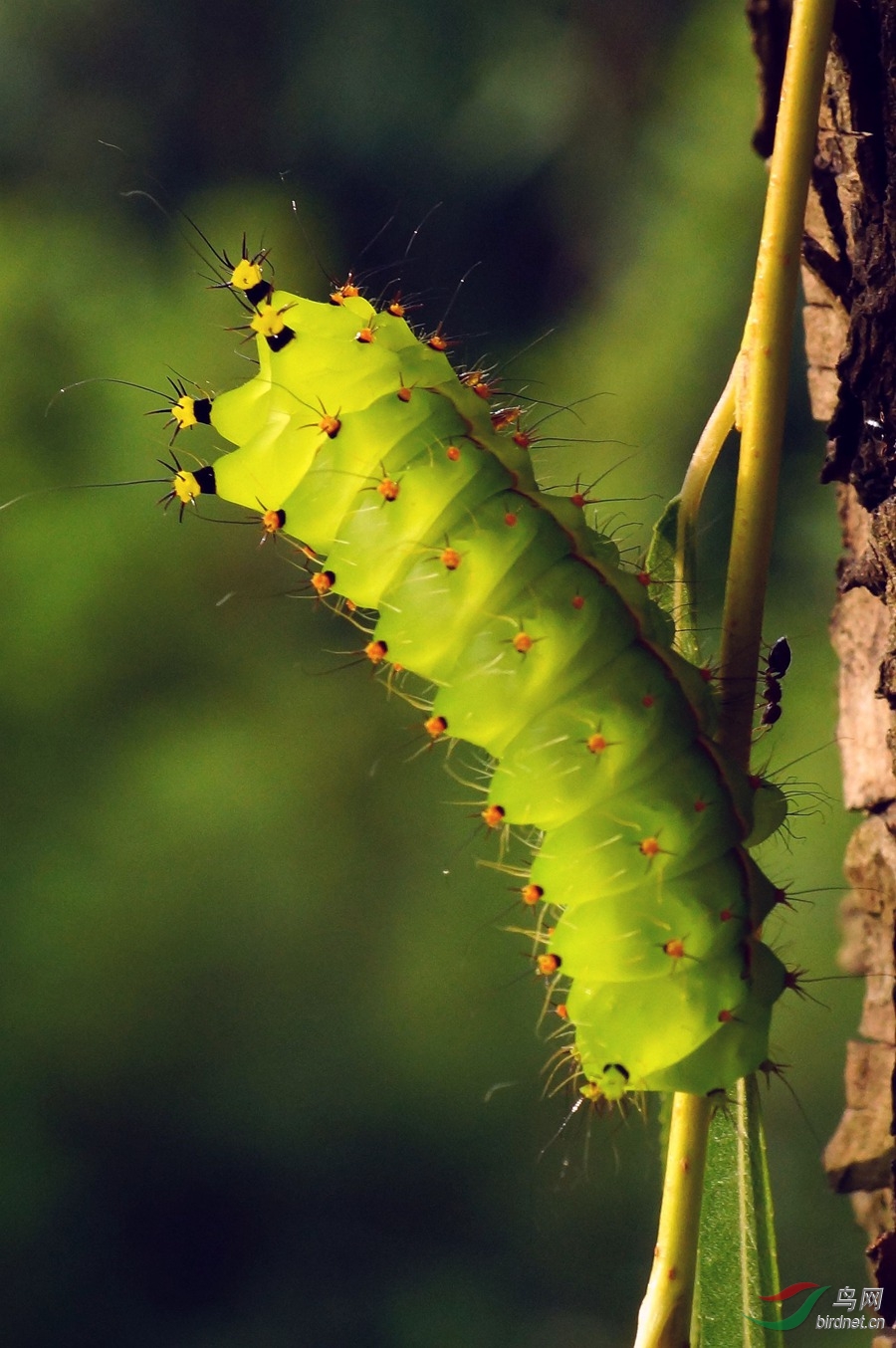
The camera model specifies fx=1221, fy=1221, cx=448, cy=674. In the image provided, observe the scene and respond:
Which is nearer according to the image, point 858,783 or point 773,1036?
point 858,783

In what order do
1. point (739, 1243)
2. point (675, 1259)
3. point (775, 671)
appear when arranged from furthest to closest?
point (775, 671) → point (739, 1243) → point (675, 1259)

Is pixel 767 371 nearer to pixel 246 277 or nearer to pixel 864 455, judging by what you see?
pixel 864 455

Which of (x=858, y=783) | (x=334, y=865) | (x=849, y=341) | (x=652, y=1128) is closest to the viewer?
(x=849, y=341)

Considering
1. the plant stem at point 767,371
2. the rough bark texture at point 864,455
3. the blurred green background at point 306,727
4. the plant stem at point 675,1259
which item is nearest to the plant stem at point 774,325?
the plant stem at point 767,371

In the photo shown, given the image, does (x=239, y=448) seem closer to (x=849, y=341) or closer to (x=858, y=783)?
(x=849, y=341)

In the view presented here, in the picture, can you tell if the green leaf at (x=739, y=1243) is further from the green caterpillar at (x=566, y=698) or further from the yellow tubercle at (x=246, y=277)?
the yellow tubercle at (x=246, y=277)

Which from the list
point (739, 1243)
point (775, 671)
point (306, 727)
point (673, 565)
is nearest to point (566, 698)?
point (673, 565)

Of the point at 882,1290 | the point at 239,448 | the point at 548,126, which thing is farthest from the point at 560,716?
the point at 548,126
